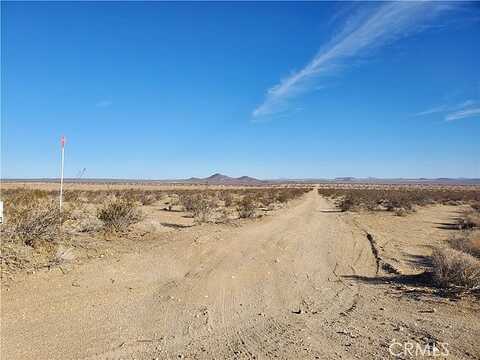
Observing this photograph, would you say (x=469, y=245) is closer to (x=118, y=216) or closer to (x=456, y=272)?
(x=456, y=272)

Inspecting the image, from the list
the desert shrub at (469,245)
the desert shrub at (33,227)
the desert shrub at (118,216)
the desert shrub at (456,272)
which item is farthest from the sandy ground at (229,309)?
the desert shrub at (118,216)

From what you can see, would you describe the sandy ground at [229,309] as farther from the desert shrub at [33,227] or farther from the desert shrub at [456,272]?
the desert shrub at [33,227]

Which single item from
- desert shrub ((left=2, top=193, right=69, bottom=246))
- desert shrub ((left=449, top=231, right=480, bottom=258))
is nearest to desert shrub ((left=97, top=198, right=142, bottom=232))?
desert shrub ((left=2, top=193, right=69, bottom=246))

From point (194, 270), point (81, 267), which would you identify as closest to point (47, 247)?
point (81, 267)

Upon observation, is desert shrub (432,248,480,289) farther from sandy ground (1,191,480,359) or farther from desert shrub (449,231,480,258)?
desert shrub (449,231,480,258)

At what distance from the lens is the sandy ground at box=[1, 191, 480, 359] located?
5855 mm

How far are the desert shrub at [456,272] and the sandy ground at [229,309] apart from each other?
508 mm

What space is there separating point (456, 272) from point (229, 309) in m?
4.90

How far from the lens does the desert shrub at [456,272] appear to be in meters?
8.76

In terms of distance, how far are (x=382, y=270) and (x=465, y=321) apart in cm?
447

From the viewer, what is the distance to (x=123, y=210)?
16078mm

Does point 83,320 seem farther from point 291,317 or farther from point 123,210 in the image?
point 123,210

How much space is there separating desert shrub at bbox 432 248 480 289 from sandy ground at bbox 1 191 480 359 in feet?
Answer: 1.67

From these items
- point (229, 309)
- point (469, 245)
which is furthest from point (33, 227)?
point (469, 245)
